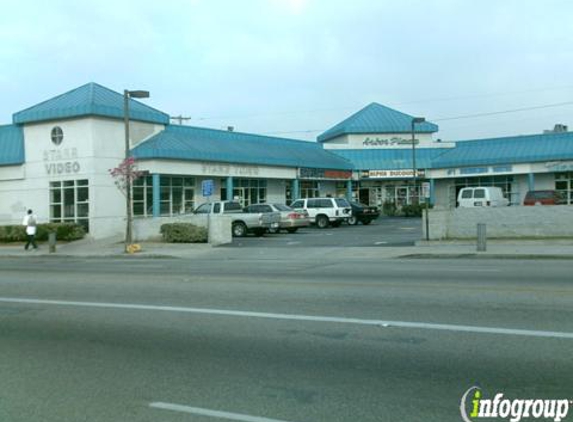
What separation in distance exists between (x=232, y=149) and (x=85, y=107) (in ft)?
36.4

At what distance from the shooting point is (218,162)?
1470 inches

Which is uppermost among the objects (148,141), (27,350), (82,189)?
(148,141)

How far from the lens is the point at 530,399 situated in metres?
5.34

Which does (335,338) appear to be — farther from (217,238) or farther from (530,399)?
(217,238)

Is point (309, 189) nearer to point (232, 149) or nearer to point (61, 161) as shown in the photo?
point (232, 149)

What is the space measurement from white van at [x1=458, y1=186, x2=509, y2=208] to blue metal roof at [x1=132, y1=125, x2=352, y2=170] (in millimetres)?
12293

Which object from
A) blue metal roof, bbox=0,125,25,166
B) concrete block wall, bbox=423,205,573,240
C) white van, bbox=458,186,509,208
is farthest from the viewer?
white van, bbox=458,186,509,208

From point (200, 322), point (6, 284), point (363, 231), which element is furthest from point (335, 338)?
point (363, 231)

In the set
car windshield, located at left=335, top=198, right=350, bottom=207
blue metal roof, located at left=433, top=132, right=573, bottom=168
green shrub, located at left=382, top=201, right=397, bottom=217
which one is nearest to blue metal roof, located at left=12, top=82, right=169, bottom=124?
car windshield, located at left=335, top=198, right=350, bottom=207

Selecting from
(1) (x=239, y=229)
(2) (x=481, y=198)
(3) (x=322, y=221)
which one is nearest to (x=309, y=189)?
(3) (x=322, y=221)

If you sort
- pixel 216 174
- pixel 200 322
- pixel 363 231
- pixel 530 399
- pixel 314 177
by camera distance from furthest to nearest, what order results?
pixel 314 177
pixel 216 174
pixel 363 231
pixel 200 322
pixel 530 399

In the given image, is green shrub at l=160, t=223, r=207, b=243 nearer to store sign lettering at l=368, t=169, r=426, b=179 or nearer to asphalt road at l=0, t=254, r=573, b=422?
asphalt road at l=0, t=254, r=573, b=422

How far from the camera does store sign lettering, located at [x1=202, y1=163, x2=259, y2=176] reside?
1447 inches

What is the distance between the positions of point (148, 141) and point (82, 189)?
487cm
